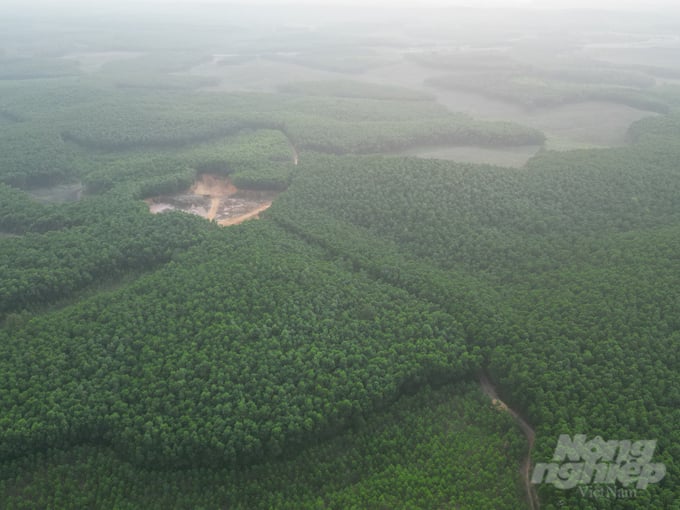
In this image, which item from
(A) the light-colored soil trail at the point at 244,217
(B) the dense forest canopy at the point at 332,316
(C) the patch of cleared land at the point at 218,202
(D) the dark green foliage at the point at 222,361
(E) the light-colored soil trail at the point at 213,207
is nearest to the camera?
(B) the dense forest canopy at the point at 332,316

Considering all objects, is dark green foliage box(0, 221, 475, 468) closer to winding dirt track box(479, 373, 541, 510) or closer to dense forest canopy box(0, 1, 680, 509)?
dense forest canopy box(0, 1, 680, 509)

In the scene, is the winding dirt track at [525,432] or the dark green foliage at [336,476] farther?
the winding dirt track at [525,432]

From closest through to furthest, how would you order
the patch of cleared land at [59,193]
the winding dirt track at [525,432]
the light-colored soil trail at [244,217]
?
the winding dirt track at [525,432]
the light-colored soil trail at [244,217]
the patch of cleared land at [59,193]

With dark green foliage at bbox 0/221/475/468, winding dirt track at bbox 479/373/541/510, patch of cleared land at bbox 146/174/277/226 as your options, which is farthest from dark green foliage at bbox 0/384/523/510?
patch of cleared land at bbox 146/174/277/226

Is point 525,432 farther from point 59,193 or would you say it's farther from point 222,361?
point 59,193

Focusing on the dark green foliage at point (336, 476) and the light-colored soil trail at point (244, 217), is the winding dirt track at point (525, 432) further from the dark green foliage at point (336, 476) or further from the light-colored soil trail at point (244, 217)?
the light-colored soil trail at point (244, 217)

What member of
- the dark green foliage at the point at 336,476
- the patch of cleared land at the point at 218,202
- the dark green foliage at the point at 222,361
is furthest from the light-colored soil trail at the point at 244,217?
the dark green foliage at the point at 336,476
